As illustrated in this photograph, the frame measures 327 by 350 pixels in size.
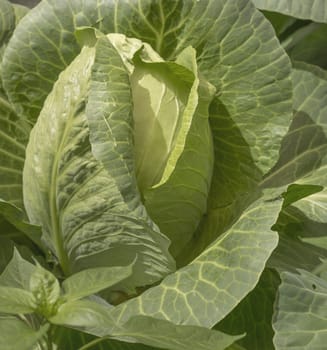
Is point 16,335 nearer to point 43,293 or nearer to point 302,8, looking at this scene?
point 43,293

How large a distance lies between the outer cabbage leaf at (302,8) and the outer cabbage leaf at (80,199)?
1.73 feet

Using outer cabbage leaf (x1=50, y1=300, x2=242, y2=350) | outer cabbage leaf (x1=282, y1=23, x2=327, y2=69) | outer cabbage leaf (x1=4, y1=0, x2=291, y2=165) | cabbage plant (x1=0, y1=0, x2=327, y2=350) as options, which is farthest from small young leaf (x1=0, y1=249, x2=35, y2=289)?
outer cabbage leaf (x1=282, y1=23, x2=327, y2=69)

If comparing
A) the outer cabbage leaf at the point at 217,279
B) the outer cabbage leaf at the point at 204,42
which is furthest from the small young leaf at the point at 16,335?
the outer cabbage leaf at the point at 204,42

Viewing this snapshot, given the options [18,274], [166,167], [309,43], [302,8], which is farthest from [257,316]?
[309,43]

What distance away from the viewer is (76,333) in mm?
1097

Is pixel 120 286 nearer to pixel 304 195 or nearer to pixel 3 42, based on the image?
pixel 304 195

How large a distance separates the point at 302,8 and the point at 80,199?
0.68 metres

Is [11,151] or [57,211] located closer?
[57,211]

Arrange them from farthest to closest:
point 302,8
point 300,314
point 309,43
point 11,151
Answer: point 309,43 < point 302,8 < point 11,151 < point 300,314

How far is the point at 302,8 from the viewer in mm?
1551

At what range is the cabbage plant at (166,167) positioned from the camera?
1065 millimetres

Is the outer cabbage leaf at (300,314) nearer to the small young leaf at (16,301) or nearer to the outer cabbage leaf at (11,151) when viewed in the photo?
the small young leaf at (16,301)

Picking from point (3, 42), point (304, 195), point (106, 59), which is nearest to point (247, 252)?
point (304, 195)

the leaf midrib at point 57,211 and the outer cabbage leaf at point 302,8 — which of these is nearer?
the leaf midrib at point 57,211
